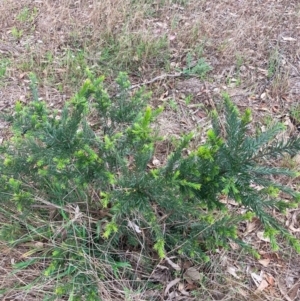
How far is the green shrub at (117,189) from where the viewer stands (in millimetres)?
1869

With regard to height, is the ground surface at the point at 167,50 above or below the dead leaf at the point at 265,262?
above

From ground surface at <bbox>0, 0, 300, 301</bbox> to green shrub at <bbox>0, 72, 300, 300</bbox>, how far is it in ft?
3.52

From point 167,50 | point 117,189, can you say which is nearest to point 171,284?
point 117,189

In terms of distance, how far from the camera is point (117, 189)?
2125mm

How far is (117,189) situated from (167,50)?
7.29ft

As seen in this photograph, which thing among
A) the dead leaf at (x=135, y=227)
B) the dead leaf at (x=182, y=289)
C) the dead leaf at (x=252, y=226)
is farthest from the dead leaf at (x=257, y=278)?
the dead leaf at (x=135, y=227)

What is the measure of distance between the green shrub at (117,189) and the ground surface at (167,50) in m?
1.07

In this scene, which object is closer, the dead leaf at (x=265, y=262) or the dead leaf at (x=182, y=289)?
the dead leaf at (x=182, y=289)

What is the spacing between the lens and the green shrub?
1869 millimetres

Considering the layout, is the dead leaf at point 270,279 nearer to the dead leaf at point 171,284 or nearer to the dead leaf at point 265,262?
the dead leaf at point 265,262

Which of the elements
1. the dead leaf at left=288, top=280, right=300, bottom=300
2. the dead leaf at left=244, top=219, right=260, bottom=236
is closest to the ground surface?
the dead leaf at left=244, top=219, right=260, bottom=236

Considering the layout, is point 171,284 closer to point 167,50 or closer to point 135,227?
point 135,227

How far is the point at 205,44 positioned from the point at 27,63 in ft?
5.81

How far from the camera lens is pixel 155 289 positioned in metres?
2.25
